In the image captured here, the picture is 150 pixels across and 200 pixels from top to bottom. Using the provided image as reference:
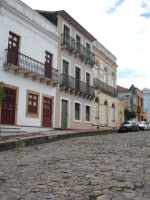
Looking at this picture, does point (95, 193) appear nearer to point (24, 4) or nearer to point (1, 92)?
point (1, 92)

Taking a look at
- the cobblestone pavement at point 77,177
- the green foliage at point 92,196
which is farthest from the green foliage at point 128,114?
the green foliage at point 92,196

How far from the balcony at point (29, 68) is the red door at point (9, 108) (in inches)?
52.2

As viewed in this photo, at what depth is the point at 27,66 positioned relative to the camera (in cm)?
1980

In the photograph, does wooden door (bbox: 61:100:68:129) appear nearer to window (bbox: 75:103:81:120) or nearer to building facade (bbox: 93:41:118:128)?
window (bbox: 75:103:81:120)

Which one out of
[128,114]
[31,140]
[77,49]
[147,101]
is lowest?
[31,140]

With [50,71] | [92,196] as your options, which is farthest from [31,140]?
[50,71]

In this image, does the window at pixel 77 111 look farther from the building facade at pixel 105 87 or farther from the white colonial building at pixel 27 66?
the white colonial building at pixel 27 66

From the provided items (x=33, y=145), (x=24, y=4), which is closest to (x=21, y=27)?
(x=24, y=4)

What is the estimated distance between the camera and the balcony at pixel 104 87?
99.5 feet

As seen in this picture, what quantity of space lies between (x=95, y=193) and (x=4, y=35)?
1467 centimetres

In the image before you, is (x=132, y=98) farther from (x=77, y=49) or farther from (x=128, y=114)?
(x=77, y=49)

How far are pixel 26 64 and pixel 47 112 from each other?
4.20m

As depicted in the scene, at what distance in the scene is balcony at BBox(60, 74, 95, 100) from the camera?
24261mm

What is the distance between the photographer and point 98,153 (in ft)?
32.4
